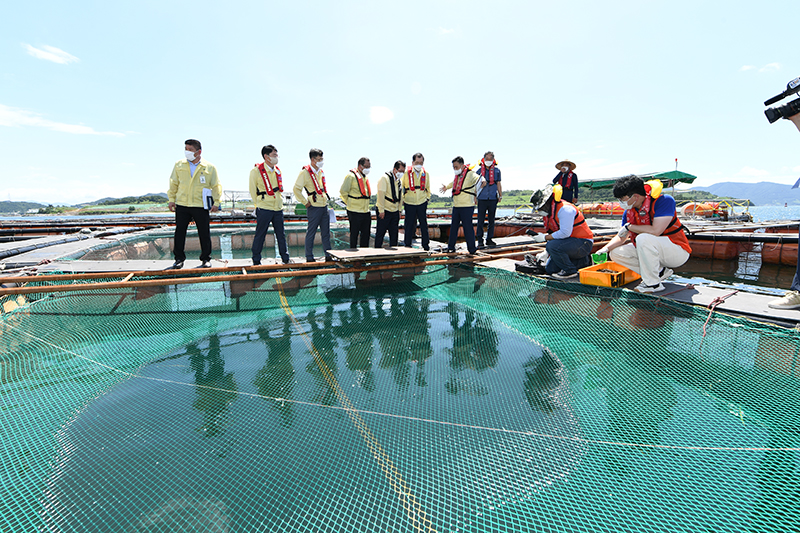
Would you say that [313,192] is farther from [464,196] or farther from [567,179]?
[567,179]

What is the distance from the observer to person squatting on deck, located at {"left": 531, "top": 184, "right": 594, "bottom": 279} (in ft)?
14.1

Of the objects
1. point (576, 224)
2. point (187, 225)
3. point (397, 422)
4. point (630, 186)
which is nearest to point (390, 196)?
point (576, 224)

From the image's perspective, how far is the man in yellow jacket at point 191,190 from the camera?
14.9 feet

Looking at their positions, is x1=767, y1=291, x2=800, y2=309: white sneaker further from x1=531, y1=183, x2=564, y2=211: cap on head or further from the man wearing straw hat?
the man wearing straw hat

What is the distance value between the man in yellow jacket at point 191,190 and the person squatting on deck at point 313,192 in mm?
1155

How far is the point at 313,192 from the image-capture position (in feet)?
16.8

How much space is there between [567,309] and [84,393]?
397cm

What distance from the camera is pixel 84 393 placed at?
2.12m

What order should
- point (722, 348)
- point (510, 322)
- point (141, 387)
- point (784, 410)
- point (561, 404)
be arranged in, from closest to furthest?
1. point (784, 410)
2. point (561, 404)
3. point (141, 387)
4. point (722, 348)
5. point (510, 322)

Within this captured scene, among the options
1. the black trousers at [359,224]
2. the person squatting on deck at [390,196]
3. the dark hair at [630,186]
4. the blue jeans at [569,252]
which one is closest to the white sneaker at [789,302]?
the dark hair at [630,186]

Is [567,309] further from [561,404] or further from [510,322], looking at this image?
[561,404]

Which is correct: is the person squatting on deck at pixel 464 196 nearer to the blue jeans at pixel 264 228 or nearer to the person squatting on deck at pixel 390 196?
the person squatting on deck at pixel 390 196

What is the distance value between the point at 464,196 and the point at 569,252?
83.3 inches

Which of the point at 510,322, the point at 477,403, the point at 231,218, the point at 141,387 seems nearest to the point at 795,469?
the point at 477,403
